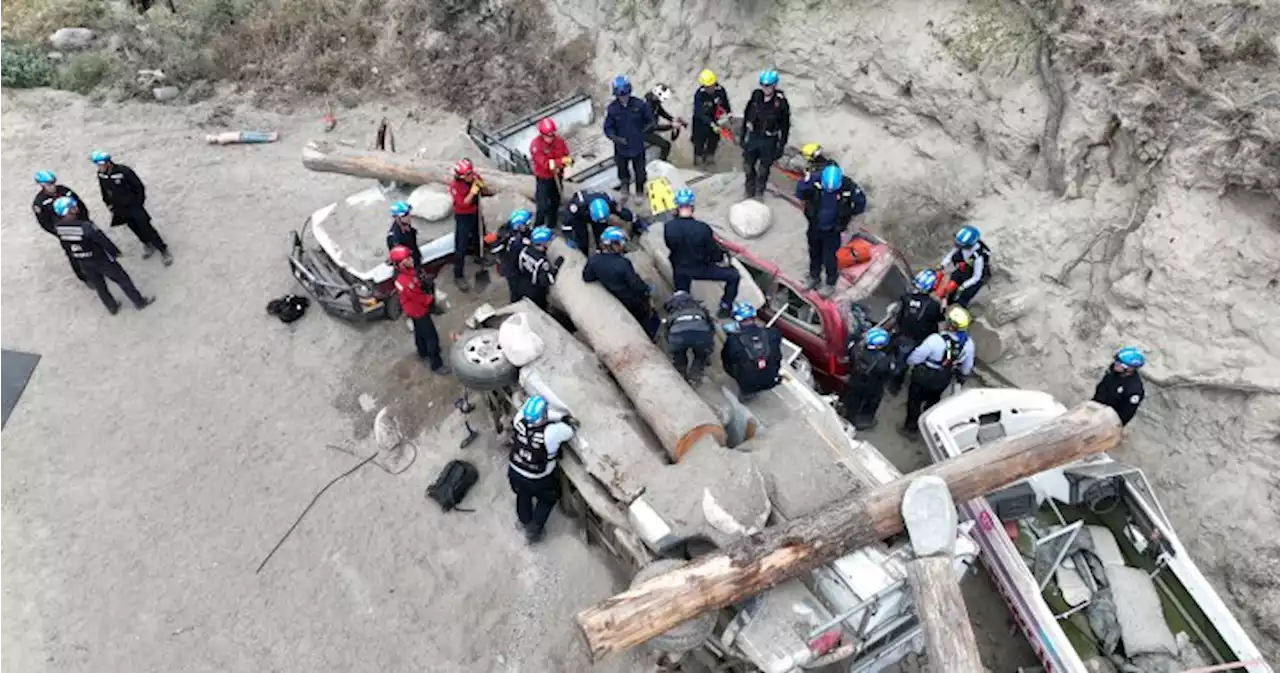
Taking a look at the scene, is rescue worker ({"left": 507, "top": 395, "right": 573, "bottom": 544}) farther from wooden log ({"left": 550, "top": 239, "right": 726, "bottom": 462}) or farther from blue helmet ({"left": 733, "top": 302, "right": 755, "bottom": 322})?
blue helmet ({"left": 733, "top": 302, "right": 755, "bottom": 322})

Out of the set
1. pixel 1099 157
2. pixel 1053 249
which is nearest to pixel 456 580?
pixel 1053 249

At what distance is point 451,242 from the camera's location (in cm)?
1110

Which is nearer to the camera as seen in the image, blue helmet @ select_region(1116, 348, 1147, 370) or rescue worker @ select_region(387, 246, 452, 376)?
blue helmet @ select_region(1116, 348, 1147, 370)

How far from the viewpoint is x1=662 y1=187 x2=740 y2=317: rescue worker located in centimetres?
898

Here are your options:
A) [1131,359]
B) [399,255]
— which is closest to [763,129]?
[399,255]

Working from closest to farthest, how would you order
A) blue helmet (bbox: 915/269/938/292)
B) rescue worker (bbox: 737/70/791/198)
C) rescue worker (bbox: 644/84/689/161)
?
blue helmet (bbox: 915/269/938/292) < rescue worker (bbox: 737/70/791/198) < rescue worker (bbox: 644/84/689/161)

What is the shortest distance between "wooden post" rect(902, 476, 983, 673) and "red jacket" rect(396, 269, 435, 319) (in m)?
5.57

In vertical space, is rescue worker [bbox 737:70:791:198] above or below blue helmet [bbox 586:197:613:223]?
above

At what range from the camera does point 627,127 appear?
420 inches

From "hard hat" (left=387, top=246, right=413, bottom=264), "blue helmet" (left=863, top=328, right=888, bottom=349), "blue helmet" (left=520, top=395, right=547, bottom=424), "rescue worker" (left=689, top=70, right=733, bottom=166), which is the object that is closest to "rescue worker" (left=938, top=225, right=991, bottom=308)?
"blue helmet" (left=863, top=328, right=888, bottom=349)

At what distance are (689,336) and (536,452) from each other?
1.86 m

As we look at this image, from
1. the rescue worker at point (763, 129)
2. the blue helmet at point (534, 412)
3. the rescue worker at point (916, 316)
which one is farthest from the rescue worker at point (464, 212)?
the rescue worker at point (916, 316)

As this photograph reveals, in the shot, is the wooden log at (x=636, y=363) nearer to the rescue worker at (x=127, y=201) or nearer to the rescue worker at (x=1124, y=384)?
the rescue worker at (x=1124, y=384)

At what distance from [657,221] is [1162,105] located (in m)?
5.58
